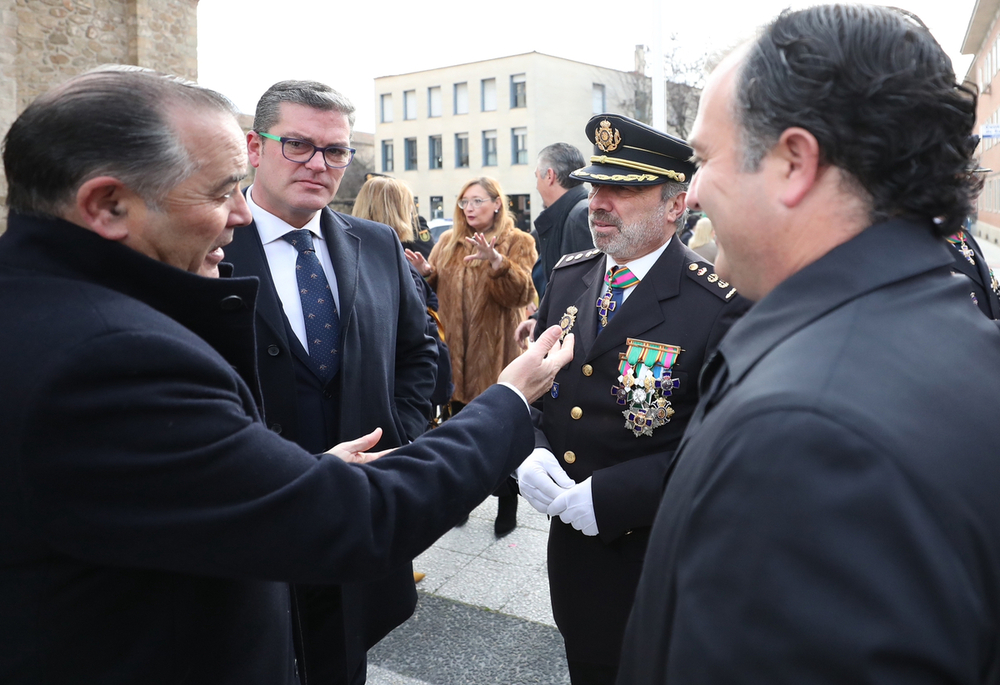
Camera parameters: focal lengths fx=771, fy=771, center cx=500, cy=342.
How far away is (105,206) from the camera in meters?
1.33

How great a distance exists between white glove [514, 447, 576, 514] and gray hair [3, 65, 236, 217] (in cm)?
141

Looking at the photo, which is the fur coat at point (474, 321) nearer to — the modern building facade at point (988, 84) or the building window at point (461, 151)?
the modern building facade at point (988, 84)

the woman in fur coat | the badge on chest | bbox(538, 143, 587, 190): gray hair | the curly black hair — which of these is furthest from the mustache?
bbox(538, 143, 587, 190): gray hair

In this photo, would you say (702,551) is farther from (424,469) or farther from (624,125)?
(624,125)

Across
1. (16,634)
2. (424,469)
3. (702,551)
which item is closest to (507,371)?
(424,469)

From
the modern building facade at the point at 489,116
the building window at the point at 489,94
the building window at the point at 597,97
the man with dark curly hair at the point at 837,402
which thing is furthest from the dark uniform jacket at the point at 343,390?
the building window at the point at 597,97

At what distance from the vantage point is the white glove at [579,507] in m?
2.27

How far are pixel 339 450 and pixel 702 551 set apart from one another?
1.08m

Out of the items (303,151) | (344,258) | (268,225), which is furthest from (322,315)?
(303,151)

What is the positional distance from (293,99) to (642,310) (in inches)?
55.2

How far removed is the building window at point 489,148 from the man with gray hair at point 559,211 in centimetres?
3757

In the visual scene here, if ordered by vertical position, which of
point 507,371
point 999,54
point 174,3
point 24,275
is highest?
point 999,54

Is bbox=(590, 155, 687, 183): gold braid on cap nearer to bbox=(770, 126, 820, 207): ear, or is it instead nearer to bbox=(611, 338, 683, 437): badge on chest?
bbox=(611, 338, 683, 437): badge on chest

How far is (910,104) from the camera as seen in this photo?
1035 millimetres
